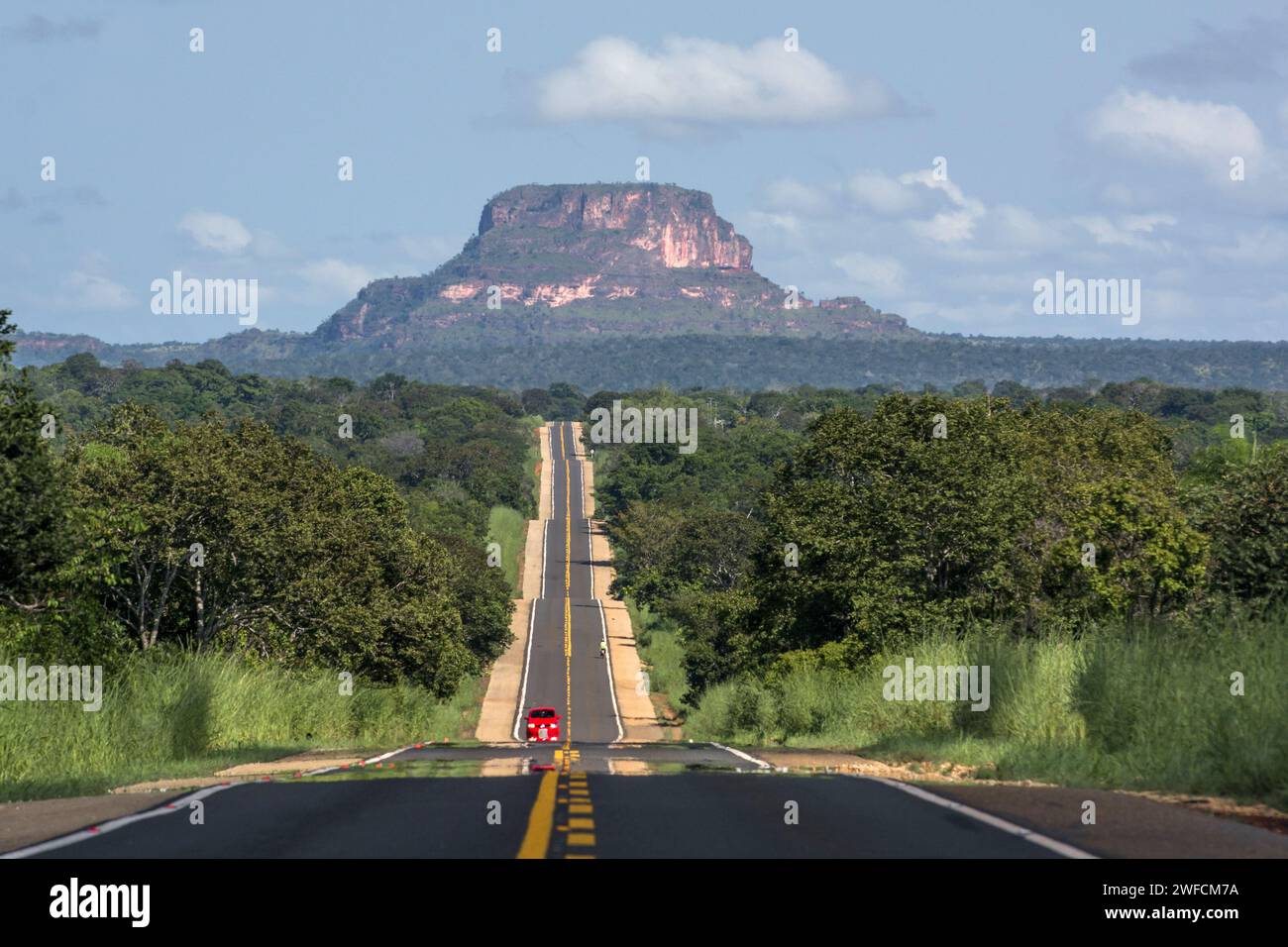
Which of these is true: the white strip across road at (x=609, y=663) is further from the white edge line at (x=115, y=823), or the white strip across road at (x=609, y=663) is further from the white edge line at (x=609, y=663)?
the white edge line at (x=115, y=823)

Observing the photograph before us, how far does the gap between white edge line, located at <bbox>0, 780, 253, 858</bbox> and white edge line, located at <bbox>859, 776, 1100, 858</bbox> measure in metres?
6.71

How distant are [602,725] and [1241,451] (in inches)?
1353

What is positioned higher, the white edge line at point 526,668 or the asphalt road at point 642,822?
the asphalt road at point 642,822

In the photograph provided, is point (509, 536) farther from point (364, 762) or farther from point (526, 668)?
point (364, 762)

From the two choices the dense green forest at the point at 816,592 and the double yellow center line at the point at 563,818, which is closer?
the double yellow center line at the point at 563,818

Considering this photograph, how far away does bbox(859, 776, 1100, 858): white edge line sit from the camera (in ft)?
34.6

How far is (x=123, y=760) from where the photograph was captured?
22.2 meters

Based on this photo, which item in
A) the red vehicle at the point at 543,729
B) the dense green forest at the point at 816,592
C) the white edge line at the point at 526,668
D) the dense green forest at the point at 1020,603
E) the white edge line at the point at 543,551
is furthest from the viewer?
the white edge line at the point at 543,551

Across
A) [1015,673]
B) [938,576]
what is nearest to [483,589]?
[938,576]

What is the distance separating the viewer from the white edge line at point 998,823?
1055 cm

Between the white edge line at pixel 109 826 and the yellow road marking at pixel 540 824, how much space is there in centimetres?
317

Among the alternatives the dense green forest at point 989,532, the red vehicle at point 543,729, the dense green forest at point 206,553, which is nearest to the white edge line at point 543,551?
the dense green forest at point 989,532

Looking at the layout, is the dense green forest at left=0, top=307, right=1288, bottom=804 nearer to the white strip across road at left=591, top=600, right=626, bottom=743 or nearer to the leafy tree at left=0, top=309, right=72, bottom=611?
the leafy tree at left=0, top=309, right=72, bottom=611
